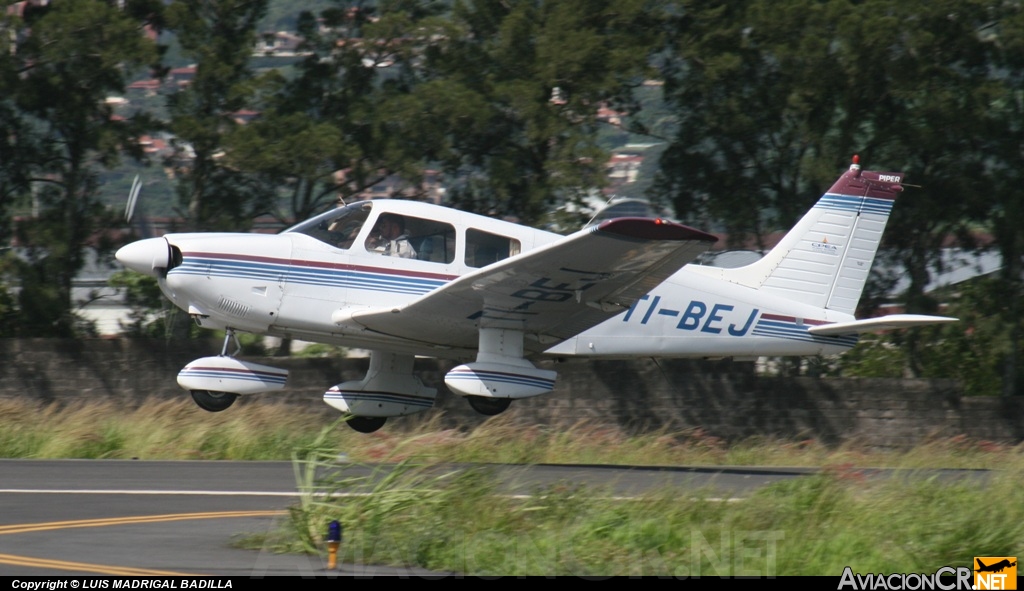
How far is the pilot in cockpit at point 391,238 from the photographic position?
12.5 metres

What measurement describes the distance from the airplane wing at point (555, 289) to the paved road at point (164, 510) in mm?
1644

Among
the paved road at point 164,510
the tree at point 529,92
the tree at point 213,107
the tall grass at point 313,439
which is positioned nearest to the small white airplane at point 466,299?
the tall grass at point 313,439

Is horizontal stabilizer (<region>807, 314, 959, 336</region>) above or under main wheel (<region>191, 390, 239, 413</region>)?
above

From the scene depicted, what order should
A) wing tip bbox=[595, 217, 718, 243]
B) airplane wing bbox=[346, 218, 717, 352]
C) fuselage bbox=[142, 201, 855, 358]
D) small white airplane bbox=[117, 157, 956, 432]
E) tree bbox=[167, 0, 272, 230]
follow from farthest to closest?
tree bbox=[167, 0, 272, 230] → fuselage bbox=[142, 201, 855, 358] → small white airplane bbox=[117, 157, 956, 432] → airplane wing bbox=[346, 218, 717, 352] → wing tip bbox=[595, 217, 718, 243]

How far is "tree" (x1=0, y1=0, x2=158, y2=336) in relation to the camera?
755 inches

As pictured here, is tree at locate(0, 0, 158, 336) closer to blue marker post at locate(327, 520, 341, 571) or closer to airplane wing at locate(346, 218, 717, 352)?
airplane wing at locate(346, 218, 717, 352)

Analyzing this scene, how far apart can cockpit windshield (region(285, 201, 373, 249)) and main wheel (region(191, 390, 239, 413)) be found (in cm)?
190

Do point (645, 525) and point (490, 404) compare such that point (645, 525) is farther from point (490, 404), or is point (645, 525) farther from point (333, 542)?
point (490, 404)

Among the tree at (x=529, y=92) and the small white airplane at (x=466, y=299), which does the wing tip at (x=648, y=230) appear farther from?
the tree at (x=529, y=92)

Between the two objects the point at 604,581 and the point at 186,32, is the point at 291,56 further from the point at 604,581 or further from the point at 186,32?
the point at 604,581

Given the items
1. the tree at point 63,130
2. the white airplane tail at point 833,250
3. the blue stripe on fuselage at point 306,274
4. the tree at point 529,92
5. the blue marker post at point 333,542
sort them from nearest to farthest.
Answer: the blue marker post at point 333,542, the blue stripe on fuselage at point 306,274, the white airplane tail at point 833,250, the tree at point 63,130, the tree at point 529,92

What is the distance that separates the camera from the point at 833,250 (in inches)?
567

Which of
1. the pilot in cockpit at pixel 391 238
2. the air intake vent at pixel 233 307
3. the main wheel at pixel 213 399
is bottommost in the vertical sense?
the main wheel at pixel 213 399

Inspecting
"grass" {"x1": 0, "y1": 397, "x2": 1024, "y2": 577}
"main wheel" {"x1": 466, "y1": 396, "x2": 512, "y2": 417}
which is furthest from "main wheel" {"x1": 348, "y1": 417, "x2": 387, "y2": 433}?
"grass" {"x1": 0, "y1": 397, "x2": 1024, "y2": 577}
